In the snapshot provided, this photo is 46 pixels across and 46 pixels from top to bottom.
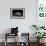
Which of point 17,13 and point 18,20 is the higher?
point 17,13

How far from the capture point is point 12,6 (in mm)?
7430

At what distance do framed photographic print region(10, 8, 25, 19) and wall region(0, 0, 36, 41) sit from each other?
14cm

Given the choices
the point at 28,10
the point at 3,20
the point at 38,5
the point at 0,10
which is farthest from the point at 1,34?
the point at 38,5

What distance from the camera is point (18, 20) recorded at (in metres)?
7.50

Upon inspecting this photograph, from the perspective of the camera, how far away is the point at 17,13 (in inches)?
293

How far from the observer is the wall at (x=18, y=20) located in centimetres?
742

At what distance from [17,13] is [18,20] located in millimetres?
335

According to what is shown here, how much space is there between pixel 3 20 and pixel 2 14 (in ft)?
0.94

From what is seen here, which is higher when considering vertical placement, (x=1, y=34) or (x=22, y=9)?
(x=22, y=9)

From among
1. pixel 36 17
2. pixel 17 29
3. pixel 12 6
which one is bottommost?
pixel 17 29

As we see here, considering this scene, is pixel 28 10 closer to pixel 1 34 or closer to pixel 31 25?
pixel 31 25

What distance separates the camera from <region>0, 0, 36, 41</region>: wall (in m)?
7.42

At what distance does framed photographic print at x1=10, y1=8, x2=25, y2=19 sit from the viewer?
7426mm

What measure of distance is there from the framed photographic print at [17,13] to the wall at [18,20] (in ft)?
0.46
